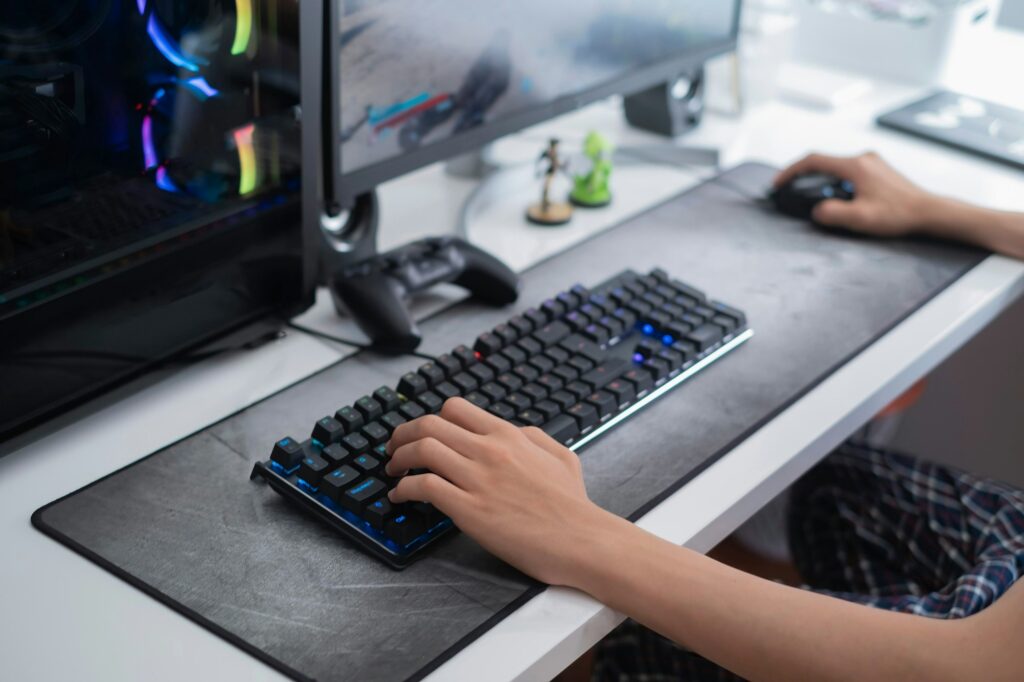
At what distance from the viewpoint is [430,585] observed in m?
0.71

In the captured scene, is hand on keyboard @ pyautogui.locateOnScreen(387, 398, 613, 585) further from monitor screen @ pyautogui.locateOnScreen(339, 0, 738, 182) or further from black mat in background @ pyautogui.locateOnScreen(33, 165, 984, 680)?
monitor screen @ pyautogui.locateOnScreen(339, 0, 738, 182)

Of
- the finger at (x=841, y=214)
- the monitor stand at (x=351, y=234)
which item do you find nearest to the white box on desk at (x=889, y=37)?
the finger at (x=841, y=214)

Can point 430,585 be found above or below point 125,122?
below

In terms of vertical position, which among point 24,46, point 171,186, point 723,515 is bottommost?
point 723,515

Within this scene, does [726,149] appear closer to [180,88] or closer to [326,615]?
[180,88]

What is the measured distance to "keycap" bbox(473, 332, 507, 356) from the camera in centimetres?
92

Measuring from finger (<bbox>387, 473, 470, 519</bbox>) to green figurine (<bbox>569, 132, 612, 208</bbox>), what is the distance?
0.61m

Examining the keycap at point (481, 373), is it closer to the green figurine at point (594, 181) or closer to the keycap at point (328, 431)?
the keycap at point (328, 431)

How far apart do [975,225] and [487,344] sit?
603 millimetres

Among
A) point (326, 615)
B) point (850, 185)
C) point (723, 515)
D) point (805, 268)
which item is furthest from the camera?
point (850, 185)

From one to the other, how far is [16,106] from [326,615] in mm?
402

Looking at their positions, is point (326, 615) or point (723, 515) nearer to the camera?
point (326, 615)

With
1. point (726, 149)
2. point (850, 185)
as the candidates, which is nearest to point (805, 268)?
point (850, 185)

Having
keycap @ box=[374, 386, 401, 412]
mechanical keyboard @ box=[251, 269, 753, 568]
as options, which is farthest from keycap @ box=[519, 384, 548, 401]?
keycap @ box=[374, 386, 401, 412]
